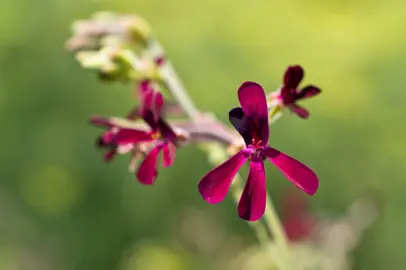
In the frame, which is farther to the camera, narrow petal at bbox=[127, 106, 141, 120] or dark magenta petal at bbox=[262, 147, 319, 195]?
narrow petal at bbox=[127, 106, 141, 120]

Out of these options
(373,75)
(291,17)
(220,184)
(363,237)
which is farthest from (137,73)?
(291,17)

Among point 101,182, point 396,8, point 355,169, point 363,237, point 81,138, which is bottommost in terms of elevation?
point 363,237

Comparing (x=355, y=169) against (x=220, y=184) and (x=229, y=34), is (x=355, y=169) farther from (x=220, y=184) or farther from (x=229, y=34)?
(x=220, y=184)

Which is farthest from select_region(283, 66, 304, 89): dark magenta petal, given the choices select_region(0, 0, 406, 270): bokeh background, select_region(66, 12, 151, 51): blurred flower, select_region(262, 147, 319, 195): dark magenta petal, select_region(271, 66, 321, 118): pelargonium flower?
Answer: select_region(0, 0, 406, 270): bokeh background

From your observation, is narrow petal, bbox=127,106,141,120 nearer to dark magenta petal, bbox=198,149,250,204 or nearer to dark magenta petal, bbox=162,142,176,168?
dark magenta petal, bbox=162,142,176,168

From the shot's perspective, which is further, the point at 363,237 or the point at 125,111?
the point at 125,111

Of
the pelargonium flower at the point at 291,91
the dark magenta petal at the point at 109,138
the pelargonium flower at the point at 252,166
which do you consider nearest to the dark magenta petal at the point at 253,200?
the pelargonium flower at the point at 252,166

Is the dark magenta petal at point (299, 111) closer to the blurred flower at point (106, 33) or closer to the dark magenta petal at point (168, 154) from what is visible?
the dark magenta petal at point (168, 154)
